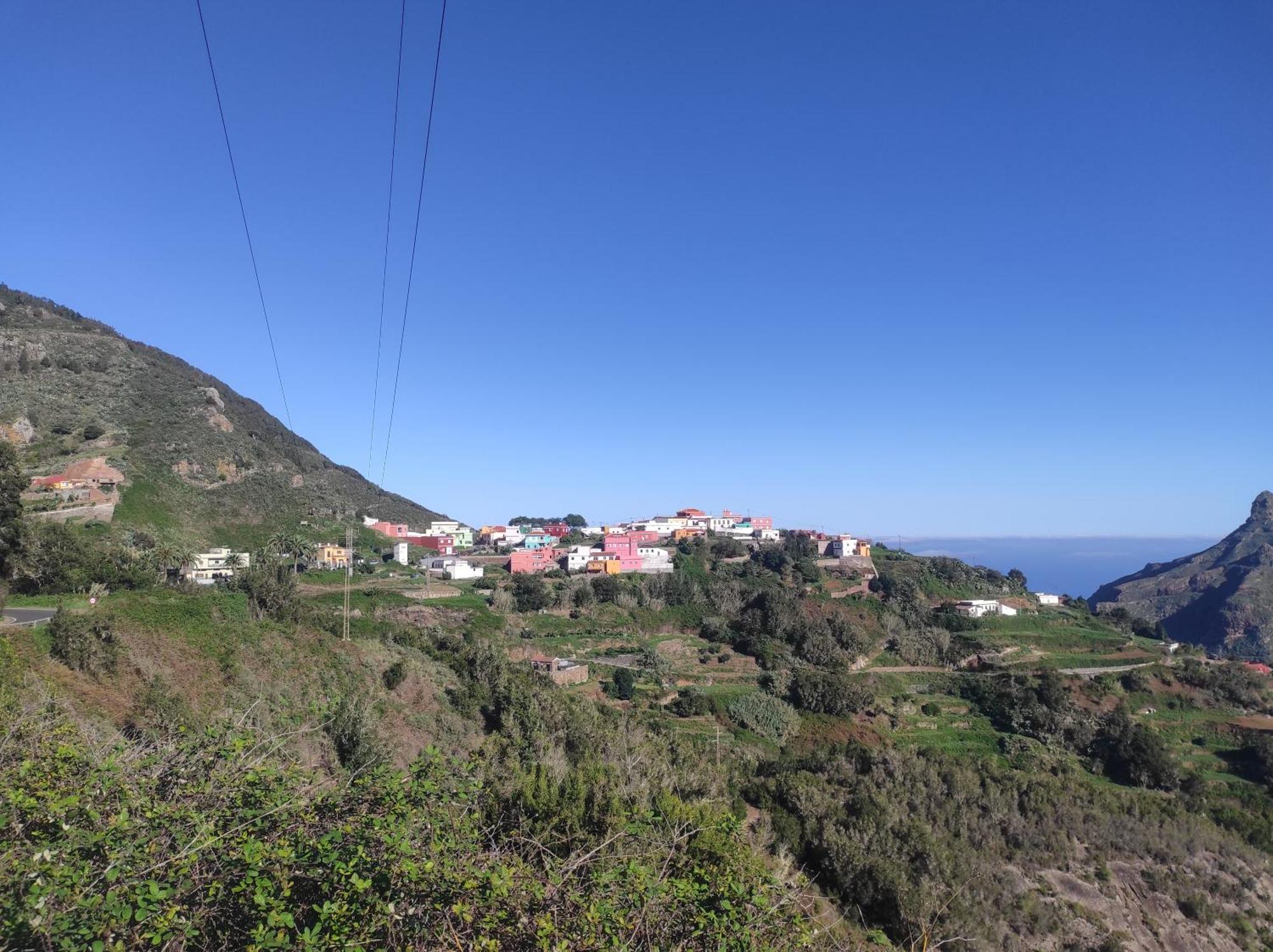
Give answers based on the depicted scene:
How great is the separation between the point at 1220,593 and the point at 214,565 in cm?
8938

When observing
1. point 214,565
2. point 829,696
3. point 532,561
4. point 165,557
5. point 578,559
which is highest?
point 165,557

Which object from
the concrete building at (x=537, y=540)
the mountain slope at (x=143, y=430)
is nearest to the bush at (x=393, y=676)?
the mountain slope at (x=143, y=430)

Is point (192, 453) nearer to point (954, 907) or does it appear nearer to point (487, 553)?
point (487, 553)

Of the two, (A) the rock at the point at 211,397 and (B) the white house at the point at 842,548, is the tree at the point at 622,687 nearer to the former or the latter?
(B) the white house at the point at 842,548

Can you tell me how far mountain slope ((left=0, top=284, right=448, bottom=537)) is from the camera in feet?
128

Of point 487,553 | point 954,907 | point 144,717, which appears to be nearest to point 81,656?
point 144,717

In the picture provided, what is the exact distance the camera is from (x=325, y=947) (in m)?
3.15

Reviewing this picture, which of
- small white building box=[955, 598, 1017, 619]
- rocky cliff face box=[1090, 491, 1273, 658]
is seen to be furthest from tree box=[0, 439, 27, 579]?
rocky cliff face box=[1090, 491, 1273, 658]

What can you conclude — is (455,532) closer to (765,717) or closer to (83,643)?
(765,717)

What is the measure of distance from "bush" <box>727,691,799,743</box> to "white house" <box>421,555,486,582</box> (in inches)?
878

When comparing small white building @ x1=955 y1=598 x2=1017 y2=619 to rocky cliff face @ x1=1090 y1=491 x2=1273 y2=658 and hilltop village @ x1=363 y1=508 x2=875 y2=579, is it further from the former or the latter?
rocky cliff face @ x1=1090 y1=491 x2=1273 y2=658

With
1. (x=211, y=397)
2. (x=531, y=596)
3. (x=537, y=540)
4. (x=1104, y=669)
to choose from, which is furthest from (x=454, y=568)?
(x=1104, y=669)

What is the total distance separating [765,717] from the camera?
26.9m

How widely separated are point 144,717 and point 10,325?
62.6 metres
